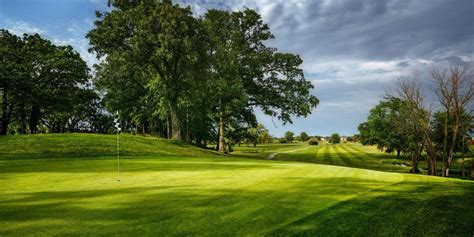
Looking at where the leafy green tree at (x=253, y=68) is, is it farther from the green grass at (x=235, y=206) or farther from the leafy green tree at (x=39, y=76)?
the green grass at (x=235, y=206)

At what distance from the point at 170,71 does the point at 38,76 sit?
23074 millimetres

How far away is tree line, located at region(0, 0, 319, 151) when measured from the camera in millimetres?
38969

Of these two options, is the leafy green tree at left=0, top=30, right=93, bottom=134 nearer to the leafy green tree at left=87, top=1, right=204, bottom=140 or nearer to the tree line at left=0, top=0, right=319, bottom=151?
the tree line at left=0, top=0, right=319, bottom=151

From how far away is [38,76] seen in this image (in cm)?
5088

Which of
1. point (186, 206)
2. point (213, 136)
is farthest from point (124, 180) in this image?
point (213, 136)

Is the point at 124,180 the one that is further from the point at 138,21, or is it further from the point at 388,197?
the point at 138,21

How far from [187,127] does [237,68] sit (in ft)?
47.4

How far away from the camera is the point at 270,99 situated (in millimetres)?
48688

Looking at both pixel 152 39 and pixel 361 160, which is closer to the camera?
pixel 152 39

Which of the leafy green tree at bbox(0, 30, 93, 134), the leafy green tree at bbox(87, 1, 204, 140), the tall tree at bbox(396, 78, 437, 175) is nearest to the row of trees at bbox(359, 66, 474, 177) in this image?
the tall tree at bbox(396, 78, 437, 175)

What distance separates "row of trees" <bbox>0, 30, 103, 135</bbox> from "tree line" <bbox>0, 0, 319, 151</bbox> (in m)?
0.14

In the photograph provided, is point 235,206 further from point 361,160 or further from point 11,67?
point 361,160

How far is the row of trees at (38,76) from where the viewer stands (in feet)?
154

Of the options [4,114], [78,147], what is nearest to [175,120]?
[78,147]
